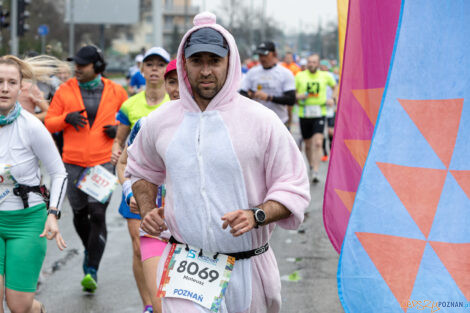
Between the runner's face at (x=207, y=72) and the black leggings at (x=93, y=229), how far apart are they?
11.2ft

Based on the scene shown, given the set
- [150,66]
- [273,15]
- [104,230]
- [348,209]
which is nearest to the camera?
[348,209]

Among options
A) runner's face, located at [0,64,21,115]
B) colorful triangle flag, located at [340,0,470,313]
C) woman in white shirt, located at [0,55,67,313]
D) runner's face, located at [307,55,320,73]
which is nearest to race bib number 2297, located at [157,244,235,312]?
colorful triangle flag, located at [340,0,470,313]

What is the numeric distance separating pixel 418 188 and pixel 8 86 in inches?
96.7

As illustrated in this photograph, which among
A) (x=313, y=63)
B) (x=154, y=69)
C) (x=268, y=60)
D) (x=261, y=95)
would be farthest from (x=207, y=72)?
(x=313, y=63)

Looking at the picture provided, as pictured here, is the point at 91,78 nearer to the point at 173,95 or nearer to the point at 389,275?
the point at 173,95

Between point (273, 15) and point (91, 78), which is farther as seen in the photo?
point (273, 15)

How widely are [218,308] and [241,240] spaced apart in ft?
1.00

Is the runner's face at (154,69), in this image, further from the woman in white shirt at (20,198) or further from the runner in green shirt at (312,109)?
the runner in green shirt at (312,109)

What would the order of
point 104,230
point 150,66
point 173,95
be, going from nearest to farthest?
point 173,95 < point 150,66 < point 104,230

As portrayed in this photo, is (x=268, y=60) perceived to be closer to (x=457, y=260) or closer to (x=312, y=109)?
(x=312, y=109)

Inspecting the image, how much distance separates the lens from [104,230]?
21.5 feet

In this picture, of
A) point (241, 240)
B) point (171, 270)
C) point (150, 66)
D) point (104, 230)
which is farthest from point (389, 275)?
point (104, 230)

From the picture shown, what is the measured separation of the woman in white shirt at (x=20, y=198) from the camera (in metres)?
4.48

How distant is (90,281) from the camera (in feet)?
20.7
